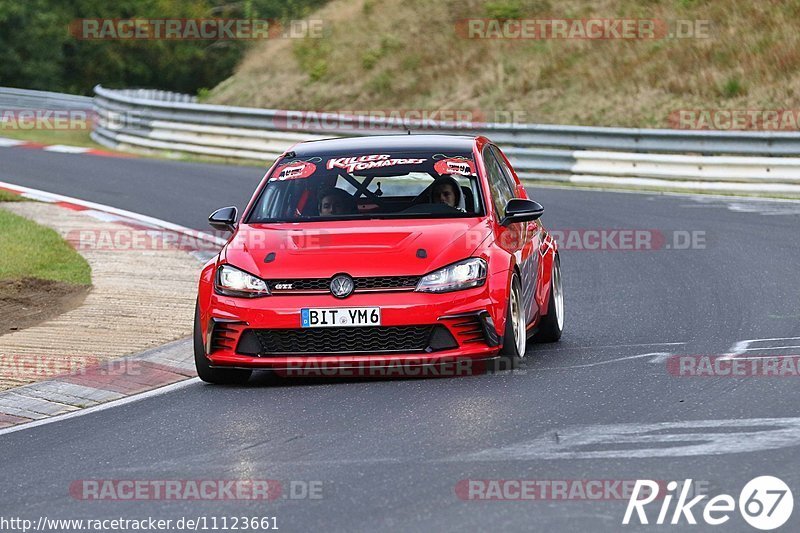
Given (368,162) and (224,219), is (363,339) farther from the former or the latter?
(368,162)

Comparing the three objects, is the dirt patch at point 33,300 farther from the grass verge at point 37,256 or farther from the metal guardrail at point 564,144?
the metal guardrail at point 564,144

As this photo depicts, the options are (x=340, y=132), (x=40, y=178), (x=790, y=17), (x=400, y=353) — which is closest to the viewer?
(x=400, y=353)

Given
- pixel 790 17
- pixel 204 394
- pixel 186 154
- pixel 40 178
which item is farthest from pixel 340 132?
pixel 204 394

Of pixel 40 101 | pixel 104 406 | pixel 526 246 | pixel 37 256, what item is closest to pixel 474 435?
pixel 104 406

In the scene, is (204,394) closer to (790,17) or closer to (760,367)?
(760,367)

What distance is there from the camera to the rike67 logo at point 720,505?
19.0 ft

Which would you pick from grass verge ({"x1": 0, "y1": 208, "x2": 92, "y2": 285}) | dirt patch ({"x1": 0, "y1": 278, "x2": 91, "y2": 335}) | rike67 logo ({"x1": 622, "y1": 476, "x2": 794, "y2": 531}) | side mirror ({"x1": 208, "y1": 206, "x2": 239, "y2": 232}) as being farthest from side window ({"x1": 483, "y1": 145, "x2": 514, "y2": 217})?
grass verge ({"x1": 0, "y1": 208, "x2": 92, "y2": 285})

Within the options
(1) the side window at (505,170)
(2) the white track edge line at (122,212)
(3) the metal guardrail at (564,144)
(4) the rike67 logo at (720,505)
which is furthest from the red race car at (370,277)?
(3) the metal guardrail at (564,144)

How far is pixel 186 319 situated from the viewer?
39.3 feet

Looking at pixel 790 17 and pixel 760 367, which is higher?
pixel 790 17

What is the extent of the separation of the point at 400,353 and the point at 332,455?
193 centimetres

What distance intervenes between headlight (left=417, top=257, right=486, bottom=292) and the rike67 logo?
299 cm

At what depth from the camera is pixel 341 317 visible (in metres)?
9.03

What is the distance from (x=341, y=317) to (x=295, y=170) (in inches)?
73.4
